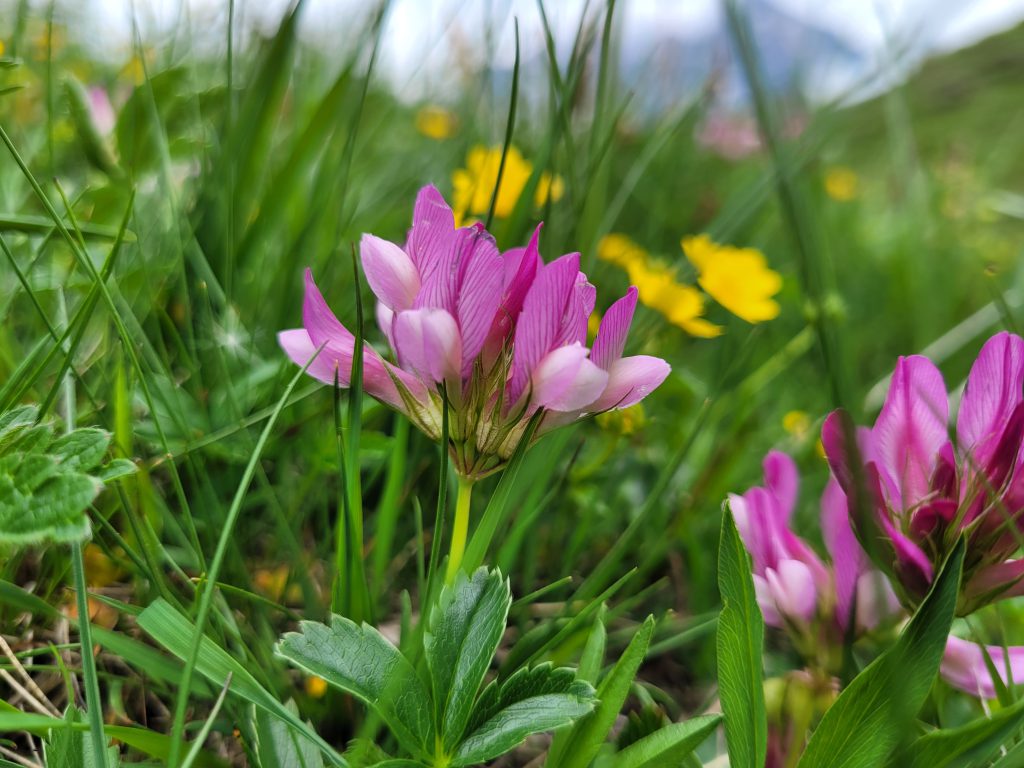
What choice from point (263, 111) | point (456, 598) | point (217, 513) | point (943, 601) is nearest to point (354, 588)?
point (456, 598)

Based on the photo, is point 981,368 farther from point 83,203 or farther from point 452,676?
point 83,203

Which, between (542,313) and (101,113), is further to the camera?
(101,113)

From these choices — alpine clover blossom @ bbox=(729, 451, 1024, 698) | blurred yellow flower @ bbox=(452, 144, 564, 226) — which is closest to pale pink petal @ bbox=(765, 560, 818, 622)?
alpine clover blossom @ bbox=(729, 451, 1024, 698)

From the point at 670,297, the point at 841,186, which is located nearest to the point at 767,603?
the point at 670,297

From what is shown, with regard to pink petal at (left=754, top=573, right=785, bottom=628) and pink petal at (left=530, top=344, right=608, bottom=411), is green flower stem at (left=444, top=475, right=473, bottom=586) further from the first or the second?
pink petal at (left=754, top=573, right=785, bottom=628)

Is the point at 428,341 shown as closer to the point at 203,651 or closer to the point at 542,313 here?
the point at 542,313

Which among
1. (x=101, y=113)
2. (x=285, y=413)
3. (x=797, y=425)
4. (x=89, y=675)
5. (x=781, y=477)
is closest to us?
(x=89, y=675)
